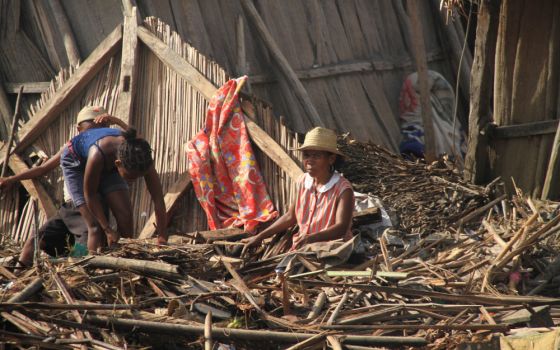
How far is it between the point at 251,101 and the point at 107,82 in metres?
1.31

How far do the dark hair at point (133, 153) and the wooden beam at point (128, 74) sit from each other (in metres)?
1.34

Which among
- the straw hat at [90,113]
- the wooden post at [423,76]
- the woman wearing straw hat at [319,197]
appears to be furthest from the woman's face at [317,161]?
the wooden post at [423,76]

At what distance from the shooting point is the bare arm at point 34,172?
26.0 feet

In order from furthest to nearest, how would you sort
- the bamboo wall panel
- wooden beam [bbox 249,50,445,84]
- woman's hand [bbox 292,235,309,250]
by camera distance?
wooden beam [bbox 249,50,445,84], the bamboo wall panel, woman's hand [bbox 292,235,309,250]

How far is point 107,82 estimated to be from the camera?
27.3 ft

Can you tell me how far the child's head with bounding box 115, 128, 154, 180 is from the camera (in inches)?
263

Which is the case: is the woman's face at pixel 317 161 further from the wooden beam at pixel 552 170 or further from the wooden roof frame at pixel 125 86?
the wooden beam at pixel 552 170

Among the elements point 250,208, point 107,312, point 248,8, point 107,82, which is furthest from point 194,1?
point 107,312

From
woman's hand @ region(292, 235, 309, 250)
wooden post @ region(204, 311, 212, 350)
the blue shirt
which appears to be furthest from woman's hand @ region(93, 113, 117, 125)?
wooden post @ region(204, 311, 212, 350)

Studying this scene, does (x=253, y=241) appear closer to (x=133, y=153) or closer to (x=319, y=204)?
(x=319, y=204)

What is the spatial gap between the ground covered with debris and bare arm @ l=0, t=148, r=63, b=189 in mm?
1810

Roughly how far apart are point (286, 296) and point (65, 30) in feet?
14.4

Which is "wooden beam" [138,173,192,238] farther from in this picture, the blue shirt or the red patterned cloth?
the blue shirt

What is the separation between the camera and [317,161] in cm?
678
